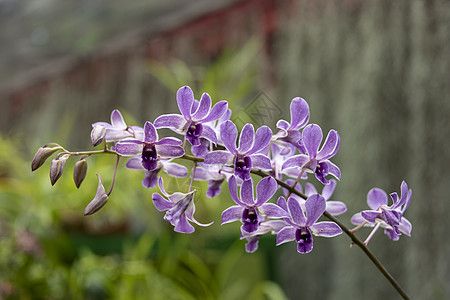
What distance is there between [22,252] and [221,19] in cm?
154

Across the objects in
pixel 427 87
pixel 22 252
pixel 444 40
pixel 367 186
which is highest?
pixel 444 40

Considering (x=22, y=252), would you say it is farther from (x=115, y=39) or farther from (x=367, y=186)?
(x=115, y=39)

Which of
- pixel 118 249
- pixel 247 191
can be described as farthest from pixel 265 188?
pixel 118 249

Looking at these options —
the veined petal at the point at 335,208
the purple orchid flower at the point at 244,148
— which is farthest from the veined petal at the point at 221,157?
the veined petal at the point at 335,208

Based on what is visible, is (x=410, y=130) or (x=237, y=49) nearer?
(x=410, y=130)

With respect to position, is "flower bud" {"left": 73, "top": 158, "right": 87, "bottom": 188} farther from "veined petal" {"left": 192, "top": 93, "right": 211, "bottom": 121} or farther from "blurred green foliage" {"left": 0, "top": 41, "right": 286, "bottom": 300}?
"blurred green foliage" {"left": 0, "top": 41, "right": 286, "bottom": 300}

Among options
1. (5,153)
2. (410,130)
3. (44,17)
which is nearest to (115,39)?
(44,17)

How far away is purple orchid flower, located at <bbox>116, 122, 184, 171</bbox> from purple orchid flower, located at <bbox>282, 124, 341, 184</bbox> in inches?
2.5

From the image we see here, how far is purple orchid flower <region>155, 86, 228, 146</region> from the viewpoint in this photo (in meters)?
0.26

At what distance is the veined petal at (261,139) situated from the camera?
0.84ft

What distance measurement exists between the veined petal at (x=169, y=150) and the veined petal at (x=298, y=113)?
64 mm

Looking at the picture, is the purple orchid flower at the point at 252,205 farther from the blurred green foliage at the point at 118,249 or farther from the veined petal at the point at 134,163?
the blurred green foliage at the point at 118,249

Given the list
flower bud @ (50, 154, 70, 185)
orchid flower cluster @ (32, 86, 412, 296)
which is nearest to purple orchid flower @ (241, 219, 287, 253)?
orchid flower cluster @ (32, 86, 412, 296)

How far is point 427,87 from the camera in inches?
56.3
